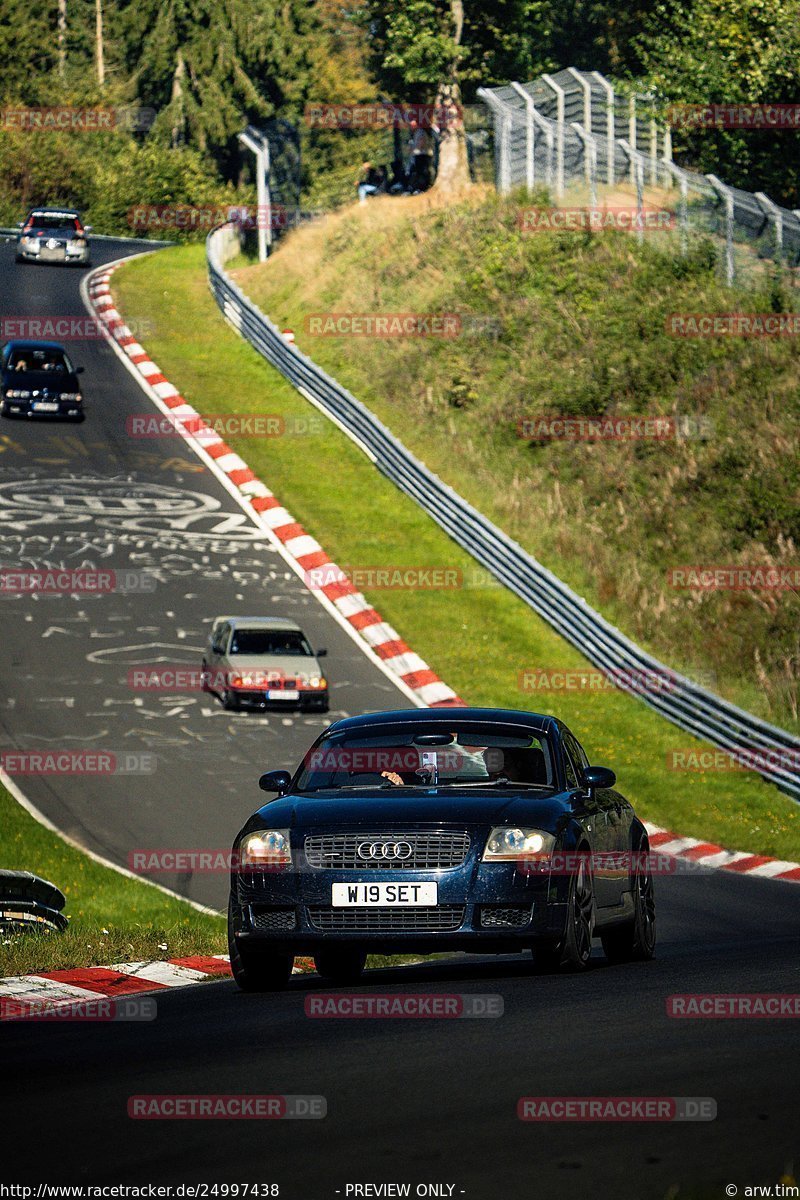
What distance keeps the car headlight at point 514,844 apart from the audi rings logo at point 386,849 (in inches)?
15.4

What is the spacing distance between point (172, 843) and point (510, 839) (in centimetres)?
1003

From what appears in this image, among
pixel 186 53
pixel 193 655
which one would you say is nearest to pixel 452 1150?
pixel 193 655

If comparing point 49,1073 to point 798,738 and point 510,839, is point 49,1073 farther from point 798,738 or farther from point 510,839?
point 798,738

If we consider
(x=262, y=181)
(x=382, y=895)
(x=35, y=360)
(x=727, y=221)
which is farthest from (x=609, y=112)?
(x=382, y=895)

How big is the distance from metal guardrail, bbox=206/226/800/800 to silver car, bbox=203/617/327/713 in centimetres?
452

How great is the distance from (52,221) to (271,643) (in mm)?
34132

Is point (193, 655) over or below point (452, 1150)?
below

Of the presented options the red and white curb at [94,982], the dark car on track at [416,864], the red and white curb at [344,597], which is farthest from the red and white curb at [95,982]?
the red and white curb at [344,597]

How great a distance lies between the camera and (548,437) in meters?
36.3

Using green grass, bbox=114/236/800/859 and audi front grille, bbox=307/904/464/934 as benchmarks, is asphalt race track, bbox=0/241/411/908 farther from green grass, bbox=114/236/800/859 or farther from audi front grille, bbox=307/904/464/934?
audi front grille, bbox=307/904/464/934

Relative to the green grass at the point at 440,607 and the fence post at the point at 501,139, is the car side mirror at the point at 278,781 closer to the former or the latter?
the green grass at the point at 440,607

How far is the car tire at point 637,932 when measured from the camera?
428 inches

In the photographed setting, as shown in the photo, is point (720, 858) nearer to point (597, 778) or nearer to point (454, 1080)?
point (597, 778)

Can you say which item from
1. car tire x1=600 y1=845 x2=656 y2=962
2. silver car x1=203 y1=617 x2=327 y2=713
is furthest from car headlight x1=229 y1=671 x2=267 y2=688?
car tire x1=600 y1=845 x2=656 y2=962
